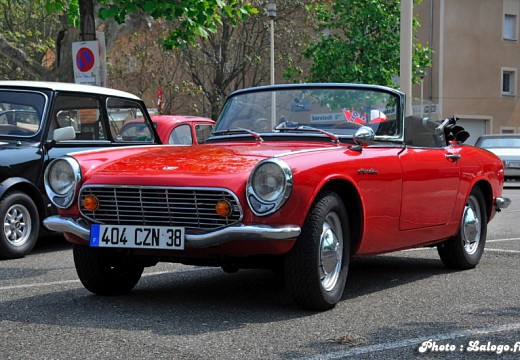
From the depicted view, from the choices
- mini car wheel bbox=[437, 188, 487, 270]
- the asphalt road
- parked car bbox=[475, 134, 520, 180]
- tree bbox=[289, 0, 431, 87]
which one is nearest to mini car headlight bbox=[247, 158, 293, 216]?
the asphalt road

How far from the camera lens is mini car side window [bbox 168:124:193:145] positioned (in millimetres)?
14613

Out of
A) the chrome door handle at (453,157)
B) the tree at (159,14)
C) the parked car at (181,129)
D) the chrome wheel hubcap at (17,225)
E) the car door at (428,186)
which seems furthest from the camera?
the tree at (159,14)

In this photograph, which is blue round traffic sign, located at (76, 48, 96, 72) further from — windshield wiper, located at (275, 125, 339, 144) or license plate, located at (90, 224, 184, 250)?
license plate, located at (90, 224, 184, 250)

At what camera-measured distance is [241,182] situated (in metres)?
5.97

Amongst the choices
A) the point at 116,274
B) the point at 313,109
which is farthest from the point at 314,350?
the point at 313,109

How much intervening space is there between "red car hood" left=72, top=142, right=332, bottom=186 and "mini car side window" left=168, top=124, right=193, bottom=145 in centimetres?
739

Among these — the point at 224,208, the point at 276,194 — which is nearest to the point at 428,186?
the point at 276,194

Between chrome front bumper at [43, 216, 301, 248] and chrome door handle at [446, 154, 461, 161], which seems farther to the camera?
chrome door handle at [446, 154, 461, 161]

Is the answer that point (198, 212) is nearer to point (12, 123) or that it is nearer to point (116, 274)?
point (116, 274)

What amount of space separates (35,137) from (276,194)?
16.4 feet

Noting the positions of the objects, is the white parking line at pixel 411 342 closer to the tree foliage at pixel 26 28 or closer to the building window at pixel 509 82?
the tree foliage at pixel 26 28

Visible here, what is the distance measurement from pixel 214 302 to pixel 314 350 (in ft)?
5.63

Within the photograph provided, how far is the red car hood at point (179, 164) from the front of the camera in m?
6.10

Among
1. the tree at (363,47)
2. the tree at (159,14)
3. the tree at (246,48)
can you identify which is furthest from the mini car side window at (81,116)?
the tree at (246,48)
